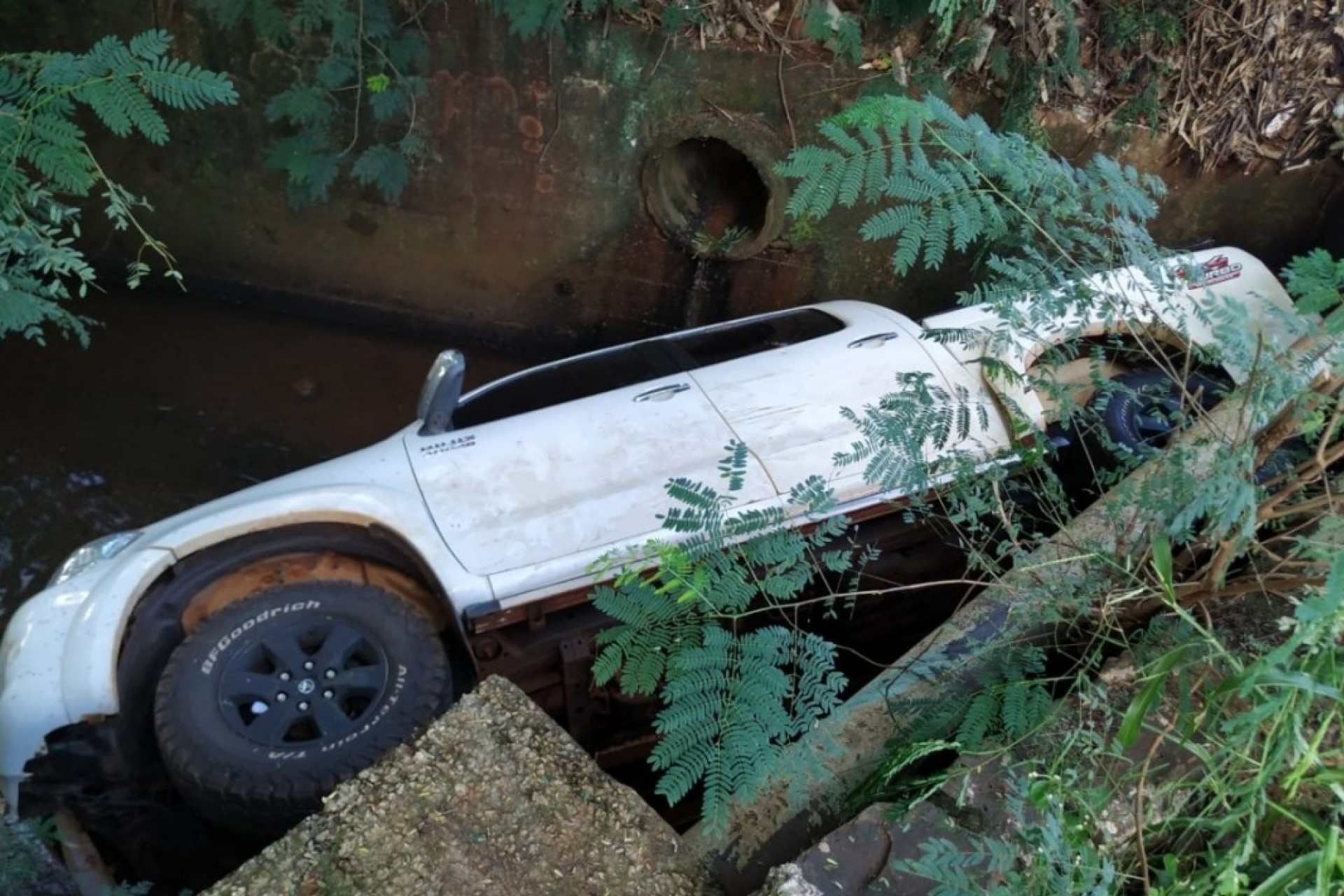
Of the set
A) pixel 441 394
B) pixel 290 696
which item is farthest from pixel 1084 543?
pixel 290 696

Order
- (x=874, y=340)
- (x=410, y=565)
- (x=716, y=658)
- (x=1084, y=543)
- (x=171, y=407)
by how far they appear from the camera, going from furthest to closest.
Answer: (x=171, y=407) → (x=874, y=340) → (x=410, y=565) → (x=1084, y=543) → (x=716, y=658)

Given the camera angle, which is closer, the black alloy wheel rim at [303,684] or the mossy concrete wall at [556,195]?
the black alloy wheel rim at [303,684]

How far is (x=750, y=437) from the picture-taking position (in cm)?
381

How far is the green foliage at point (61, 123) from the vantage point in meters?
3.07

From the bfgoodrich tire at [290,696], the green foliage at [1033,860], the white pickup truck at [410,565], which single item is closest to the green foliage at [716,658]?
the green foliage at [1033,860]

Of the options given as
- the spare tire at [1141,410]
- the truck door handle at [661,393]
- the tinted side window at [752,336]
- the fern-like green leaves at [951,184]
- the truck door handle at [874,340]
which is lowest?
the spare tire at [1141,410]

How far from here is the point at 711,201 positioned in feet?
20.0

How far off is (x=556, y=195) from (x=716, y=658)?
422cm

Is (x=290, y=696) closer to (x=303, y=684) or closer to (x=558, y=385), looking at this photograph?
(x=303, y=684)

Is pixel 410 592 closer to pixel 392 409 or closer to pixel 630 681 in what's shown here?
pixel 630 681

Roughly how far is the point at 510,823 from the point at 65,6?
5707 millimetres

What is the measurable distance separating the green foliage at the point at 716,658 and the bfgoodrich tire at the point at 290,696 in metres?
1.00

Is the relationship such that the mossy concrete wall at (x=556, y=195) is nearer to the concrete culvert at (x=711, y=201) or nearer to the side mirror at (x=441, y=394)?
the concrete culvert at (x=711, y=201)

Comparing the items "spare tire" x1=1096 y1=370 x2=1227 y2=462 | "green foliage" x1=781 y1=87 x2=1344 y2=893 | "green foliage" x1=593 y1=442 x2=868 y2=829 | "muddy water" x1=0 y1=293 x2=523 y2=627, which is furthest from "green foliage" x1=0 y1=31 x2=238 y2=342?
"spare tire" x1=1096 y1=370 x2=1227 y2=462
